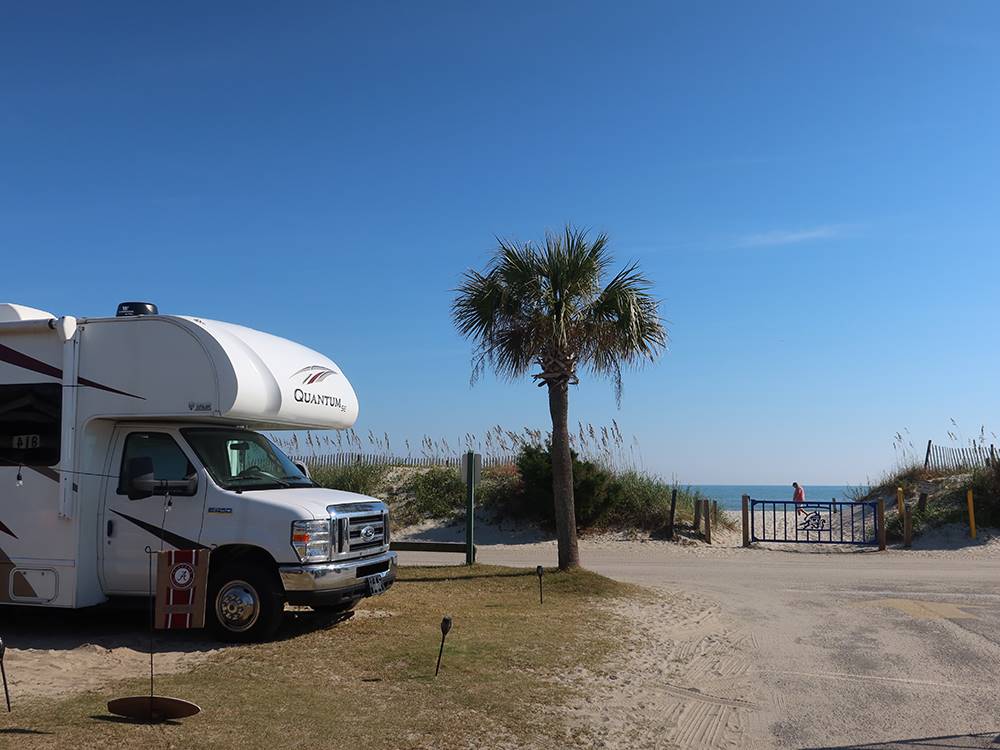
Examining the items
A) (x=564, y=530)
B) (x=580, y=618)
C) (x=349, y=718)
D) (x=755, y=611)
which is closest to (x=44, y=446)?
(x=349, y=718)

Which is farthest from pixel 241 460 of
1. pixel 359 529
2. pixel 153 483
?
pixel 359 529

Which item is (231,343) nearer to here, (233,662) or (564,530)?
(233,662)

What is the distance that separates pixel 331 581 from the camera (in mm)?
9430

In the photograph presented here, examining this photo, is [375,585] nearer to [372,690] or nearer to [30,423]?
[372,690]

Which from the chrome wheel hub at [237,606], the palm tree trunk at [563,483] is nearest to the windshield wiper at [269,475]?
the chrome wheel hub at [237,606]

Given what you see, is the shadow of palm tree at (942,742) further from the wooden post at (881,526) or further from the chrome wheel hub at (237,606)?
the wooden post at (881,526)

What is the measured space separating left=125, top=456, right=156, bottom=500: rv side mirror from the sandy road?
5553 mm

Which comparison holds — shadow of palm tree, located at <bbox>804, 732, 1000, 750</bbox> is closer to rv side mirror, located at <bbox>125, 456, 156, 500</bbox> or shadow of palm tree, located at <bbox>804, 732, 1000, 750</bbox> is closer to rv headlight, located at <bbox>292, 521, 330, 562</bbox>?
rv headlight, located at <bbox>292, 521, 330, 562</bbox>

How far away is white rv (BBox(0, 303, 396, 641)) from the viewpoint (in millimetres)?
9438

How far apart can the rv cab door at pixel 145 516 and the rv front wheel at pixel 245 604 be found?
53cm

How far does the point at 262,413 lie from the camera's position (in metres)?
10.0

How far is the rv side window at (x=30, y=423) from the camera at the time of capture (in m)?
9.83

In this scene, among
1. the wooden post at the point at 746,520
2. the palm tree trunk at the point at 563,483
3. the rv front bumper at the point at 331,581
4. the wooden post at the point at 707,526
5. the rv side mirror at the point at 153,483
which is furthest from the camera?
the wooden post at the point at 707,526

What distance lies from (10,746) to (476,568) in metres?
10.9
